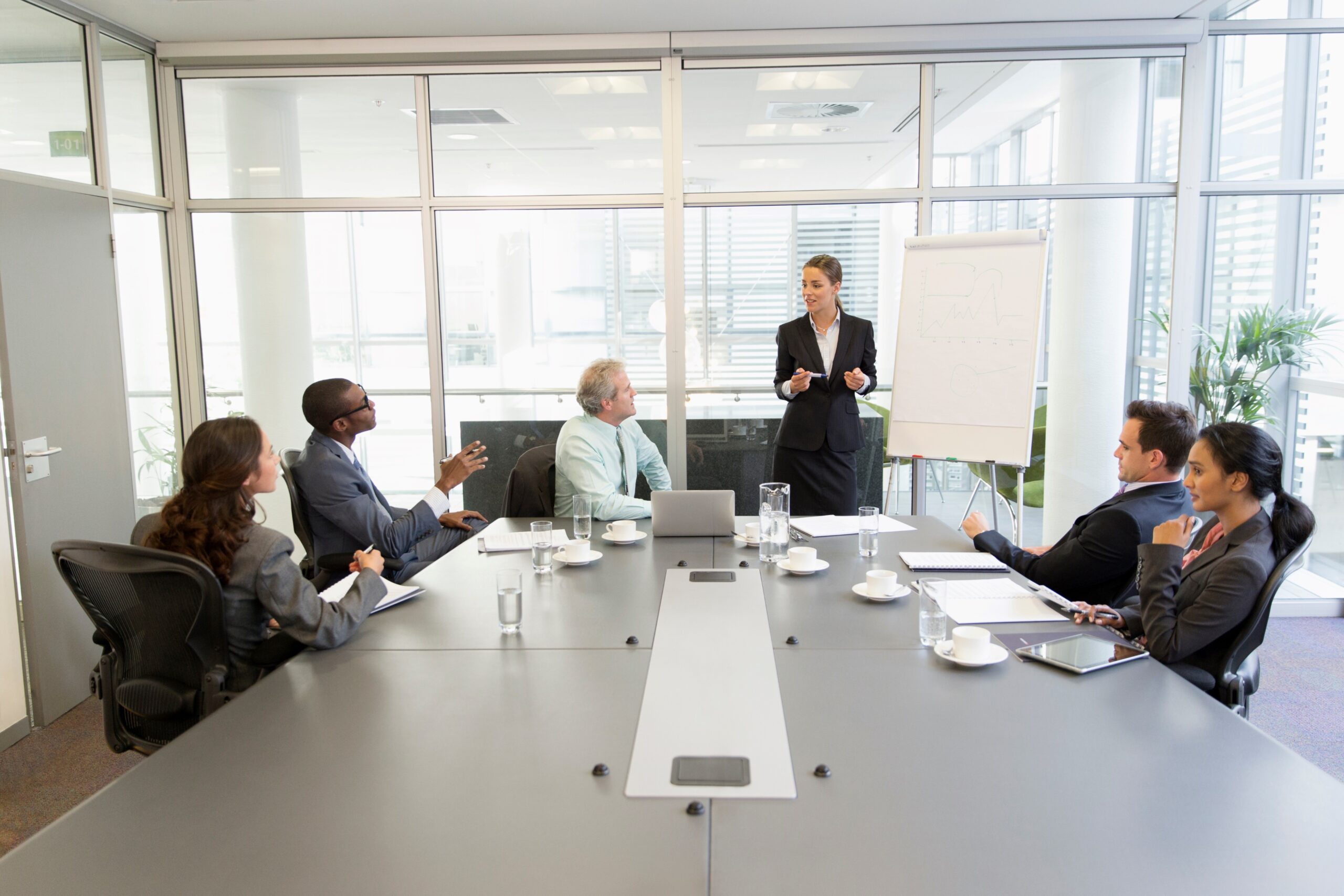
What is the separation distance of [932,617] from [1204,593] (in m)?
0.67

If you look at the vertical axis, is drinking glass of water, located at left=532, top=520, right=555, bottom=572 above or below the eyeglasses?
below

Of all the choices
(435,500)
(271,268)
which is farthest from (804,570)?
(271,268)

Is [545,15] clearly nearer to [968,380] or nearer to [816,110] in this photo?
[816,110]

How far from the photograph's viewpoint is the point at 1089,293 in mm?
4805

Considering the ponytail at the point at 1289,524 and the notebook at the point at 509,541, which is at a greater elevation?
the ponytail at the point at 1289,524

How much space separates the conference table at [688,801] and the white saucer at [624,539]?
1047 millimetres

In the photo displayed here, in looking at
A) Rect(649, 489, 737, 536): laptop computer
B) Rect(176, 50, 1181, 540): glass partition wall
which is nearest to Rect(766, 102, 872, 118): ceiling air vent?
Rect(176, 50, 1181, 540): glass partition wall

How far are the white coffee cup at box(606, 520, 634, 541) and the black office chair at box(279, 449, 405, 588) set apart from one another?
79 centimetres

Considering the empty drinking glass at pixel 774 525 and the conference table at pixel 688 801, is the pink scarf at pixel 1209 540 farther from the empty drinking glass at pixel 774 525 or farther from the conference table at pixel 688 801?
the empty drinking glass at pixel 774 525

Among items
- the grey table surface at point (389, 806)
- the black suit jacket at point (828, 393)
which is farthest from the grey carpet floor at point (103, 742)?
the black suit jacket at point (828, 393)

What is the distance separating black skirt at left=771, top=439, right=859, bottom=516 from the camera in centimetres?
426

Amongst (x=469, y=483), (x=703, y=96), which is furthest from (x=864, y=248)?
(x=469, y=483)

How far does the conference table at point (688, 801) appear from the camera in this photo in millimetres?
1216

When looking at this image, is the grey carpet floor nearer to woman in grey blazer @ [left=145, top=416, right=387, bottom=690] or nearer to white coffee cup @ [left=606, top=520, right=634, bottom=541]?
woman in grey blazer @ [left=145, top=416, right=387, bottom=690]
